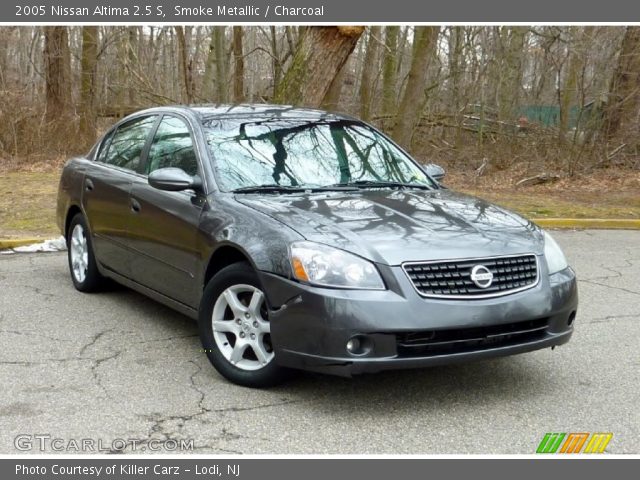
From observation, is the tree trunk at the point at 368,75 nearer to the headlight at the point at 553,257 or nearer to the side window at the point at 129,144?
the side window at the point at 129,144

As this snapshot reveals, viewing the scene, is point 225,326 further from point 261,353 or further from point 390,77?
point 390,77

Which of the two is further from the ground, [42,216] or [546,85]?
[546,85]

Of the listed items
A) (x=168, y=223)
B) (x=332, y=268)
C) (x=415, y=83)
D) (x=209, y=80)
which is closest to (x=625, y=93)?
(x=415, y=83)

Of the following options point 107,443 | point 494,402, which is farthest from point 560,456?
point 107,443

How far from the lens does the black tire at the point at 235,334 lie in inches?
167

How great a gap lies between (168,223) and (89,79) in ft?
49.5

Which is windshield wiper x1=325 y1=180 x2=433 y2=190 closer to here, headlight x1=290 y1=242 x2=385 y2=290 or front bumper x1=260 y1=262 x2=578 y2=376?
headlight x1=290 y1=242 x2=385 y2=290

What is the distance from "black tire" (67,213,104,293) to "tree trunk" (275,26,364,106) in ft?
13.7

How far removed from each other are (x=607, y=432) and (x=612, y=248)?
610 cm

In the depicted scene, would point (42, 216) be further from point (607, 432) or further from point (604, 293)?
point (607, 432)

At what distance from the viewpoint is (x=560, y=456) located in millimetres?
3566

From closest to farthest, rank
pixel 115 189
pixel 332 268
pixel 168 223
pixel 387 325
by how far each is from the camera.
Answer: pixel 387 325
pixel 332 268
pixel 168 223
pixel 115 189

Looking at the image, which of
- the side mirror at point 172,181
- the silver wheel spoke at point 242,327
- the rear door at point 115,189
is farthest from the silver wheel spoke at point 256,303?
the rear door at point 115,189

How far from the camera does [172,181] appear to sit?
4.76 metres
